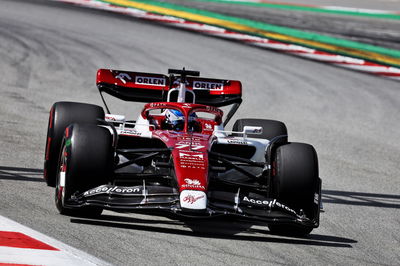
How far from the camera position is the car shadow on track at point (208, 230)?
316 inches

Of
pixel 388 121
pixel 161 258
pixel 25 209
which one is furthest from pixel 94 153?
pixel 388 121

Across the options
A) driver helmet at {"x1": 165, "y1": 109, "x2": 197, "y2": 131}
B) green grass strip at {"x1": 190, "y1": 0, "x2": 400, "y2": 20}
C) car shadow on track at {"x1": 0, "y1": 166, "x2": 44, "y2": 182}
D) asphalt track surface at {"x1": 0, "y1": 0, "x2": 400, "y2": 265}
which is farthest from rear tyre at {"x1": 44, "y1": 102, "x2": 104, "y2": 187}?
green grass strip at {"x1": 190, "y1": 0, "x2": 400, "y2": 20}

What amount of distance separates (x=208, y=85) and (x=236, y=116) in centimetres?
525

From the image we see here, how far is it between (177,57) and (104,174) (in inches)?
487

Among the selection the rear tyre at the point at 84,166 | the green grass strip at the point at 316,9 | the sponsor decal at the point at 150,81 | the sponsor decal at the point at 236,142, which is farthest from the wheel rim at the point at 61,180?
the green grass strip at the point at 316,9

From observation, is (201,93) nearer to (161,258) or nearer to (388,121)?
(161,258)

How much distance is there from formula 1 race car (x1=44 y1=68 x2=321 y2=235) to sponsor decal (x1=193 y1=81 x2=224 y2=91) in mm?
889

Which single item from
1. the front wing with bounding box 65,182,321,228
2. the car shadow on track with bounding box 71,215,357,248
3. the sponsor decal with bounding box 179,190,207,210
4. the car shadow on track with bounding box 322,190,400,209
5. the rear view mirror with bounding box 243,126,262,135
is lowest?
the car shadow on track with bounding box 322,190,400,209

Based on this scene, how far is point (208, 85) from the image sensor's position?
1098 centimetres

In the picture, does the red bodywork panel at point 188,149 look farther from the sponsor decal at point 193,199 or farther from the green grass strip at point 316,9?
the green grass strip at point 316,9

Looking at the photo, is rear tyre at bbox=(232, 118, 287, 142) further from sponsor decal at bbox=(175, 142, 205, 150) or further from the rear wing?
sponsor decal at bbox=(175, 142, 205, 150)

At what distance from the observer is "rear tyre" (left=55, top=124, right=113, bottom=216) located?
8.10 metres

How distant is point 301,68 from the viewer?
66.9ft

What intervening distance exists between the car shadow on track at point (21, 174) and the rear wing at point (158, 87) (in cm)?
120
